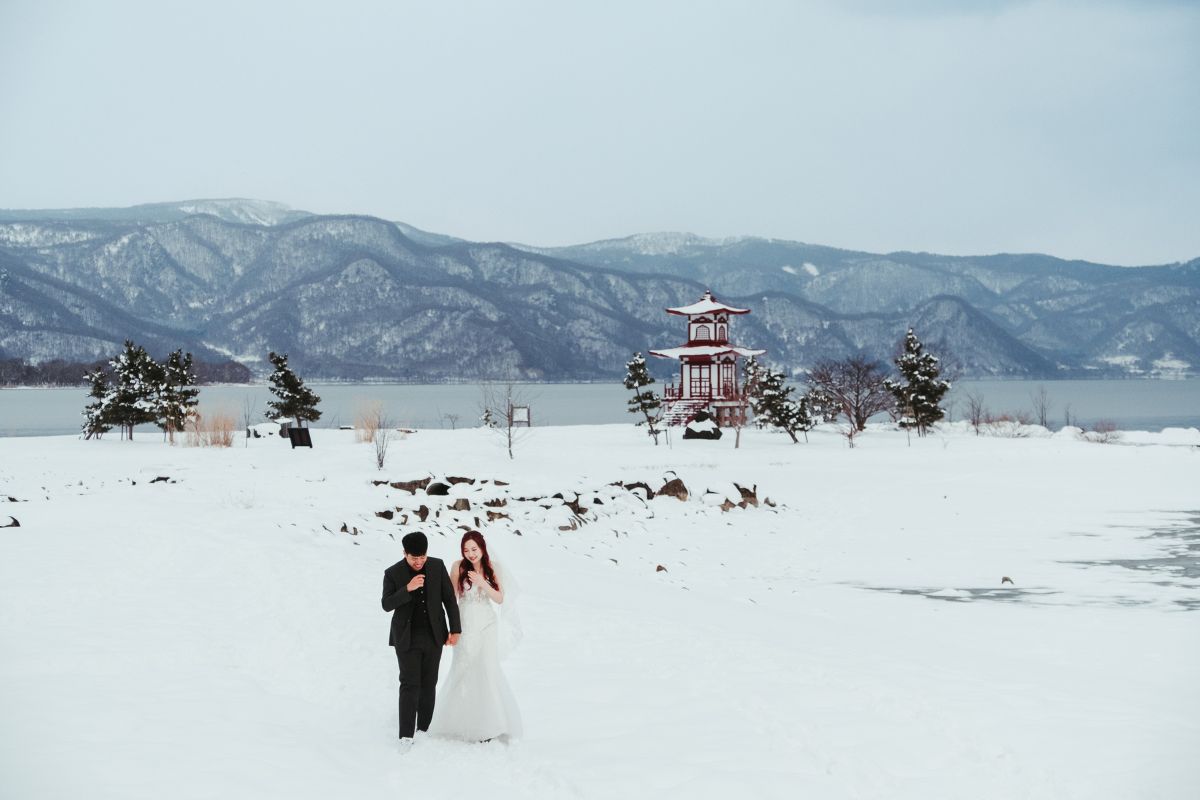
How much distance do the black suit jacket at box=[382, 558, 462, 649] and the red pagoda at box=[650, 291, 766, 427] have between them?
45091mm

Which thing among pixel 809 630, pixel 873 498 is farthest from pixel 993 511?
pixel 809 630

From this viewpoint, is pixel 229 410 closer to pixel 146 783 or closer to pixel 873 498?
pixel 873 498

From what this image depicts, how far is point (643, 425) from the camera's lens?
50.2 meters

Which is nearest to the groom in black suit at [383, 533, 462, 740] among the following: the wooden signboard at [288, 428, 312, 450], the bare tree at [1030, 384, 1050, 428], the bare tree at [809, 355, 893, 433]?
the wooden signboard at [288, 428, 312, 450]

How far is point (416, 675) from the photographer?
6750mm

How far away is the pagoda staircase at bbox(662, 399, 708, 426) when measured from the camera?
170 feet

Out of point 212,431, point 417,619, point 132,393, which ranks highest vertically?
point 132,393

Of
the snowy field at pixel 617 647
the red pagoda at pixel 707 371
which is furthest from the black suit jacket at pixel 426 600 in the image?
the red pagoda at pixel 707 371

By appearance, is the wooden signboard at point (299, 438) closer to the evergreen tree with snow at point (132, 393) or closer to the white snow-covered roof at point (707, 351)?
the evergreen tree with snow at point (132, 393)

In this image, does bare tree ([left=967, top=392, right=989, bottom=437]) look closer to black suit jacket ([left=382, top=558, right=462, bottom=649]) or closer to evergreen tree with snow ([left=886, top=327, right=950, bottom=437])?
evergreen tree with snow ([left=886, top=327, right=950, bottom=437])

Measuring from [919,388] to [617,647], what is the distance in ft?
142

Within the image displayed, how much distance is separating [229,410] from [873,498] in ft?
80.8

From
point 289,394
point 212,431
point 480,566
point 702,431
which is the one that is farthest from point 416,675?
point 289,394

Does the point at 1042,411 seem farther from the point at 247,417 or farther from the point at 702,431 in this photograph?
the point at 247,417
